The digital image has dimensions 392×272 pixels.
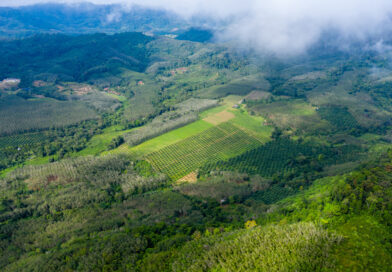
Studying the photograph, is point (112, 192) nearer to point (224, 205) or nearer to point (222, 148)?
point (224, 205)

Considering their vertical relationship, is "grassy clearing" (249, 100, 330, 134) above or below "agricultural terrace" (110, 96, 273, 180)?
above

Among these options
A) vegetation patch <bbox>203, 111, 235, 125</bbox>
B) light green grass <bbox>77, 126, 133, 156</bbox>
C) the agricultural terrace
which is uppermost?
vegetation patch <bbox>203, 111, 235, 125</bbox>

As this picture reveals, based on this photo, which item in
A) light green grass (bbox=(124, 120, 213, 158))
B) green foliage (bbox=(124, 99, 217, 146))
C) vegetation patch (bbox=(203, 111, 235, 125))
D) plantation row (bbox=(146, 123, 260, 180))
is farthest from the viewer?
vegetation patch (bbox=(203, 111, 235, 125))

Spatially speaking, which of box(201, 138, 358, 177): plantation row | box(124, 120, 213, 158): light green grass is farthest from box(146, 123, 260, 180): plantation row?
box(201, 138, 358, 177): plantation row

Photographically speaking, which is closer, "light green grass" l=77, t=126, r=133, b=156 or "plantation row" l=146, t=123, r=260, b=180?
"plantation row" l=146, t=123, r=260, b=180

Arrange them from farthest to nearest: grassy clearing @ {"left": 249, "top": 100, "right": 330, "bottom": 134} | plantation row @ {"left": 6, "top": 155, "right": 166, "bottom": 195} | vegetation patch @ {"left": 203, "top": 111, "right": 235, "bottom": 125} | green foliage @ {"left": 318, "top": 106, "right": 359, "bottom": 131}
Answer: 1. vegetation patch @ {"left": 203, "top": 111, "right": 235, "bottom": 125}
2. green foliage @ {"left": 318, "top": 106, "right": 359, "bottom": 131}
3. grassy clearing @ {"left": 249, "top": 100, "right": 330, "bottom": 134}
4. plantation row @ {"left": 6, "top": 155, "right": 166, "bottom": 195}

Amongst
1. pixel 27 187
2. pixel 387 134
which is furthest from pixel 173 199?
pixel 387 134

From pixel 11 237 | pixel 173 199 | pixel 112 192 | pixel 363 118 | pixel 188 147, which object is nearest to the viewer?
pixel 11 237

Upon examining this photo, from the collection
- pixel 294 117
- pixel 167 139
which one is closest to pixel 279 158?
pixel 294 117

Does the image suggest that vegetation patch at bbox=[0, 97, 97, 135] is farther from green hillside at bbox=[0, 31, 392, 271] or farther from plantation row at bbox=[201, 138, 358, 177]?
plantation row at bbox=[201, 138, 358, 177]
